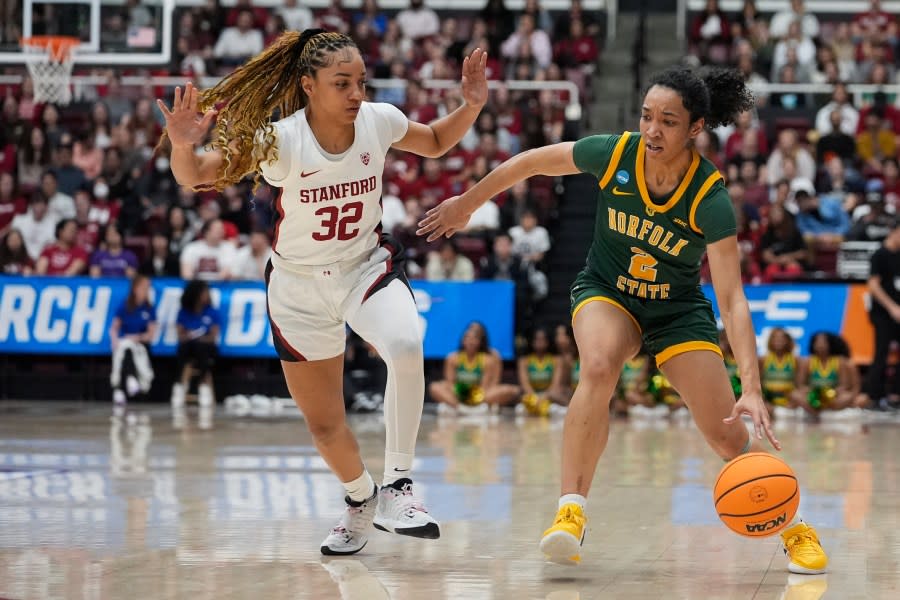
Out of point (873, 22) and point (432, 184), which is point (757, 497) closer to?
point (432, 184)

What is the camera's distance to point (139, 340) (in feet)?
49.3

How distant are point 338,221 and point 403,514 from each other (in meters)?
1.24

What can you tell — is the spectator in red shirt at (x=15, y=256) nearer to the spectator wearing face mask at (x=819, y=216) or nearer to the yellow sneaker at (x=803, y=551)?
the spectator wearing face mask at (x=819, y=216)

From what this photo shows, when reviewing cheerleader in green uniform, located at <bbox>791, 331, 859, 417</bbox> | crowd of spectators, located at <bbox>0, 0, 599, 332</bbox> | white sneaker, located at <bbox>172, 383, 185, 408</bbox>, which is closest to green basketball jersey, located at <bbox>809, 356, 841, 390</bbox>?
cheerleader in green uniform, located at <bbox>791, 331, 859, 417</bbox>

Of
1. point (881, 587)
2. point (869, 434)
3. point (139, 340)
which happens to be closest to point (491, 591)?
point (881, 587)

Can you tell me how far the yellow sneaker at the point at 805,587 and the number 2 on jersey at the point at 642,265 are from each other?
1.30m

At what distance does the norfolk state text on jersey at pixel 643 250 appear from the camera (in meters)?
5.42

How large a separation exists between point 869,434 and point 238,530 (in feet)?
24.2

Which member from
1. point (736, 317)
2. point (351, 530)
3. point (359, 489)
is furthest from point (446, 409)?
point (736, 317)

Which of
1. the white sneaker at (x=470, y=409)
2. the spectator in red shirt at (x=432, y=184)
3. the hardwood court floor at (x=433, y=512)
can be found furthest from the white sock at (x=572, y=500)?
the spectator in red shirt at (x=432, y=184)

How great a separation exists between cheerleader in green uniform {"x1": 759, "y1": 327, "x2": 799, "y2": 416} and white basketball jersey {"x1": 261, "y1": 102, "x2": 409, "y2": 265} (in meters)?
8.86

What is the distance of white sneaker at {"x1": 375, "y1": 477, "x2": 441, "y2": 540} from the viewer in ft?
18.2

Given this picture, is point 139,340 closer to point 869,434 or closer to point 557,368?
point 557,368

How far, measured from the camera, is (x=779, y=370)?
13891 mm
